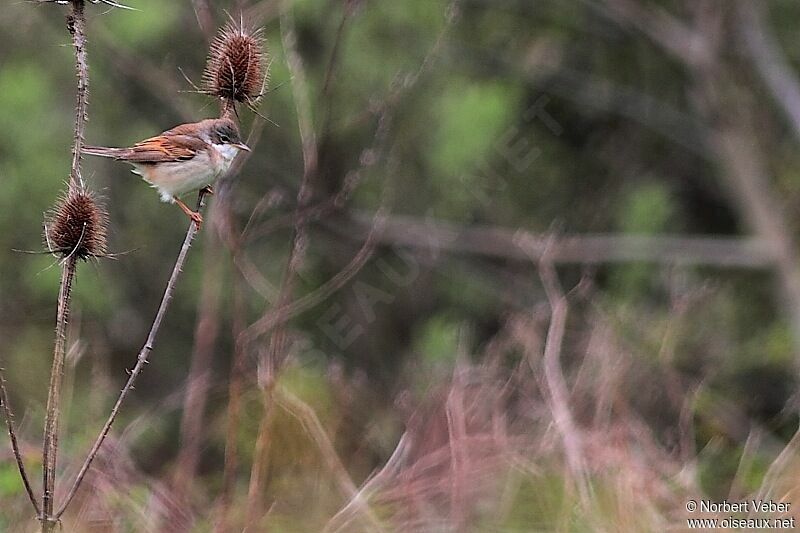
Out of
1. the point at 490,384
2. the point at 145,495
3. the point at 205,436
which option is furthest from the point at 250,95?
the point at 205,436

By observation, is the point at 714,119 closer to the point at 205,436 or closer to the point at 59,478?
the point at 205,436

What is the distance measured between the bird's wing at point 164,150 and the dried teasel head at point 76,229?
140cm

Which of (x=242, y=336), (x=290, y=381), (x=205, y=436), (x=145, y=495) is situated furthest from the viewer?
(x=290, y=381)

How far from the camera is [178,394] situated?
517 centimetres

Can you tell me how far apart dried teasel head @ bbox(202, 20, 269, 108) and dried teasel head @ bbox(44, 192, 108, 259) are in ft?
1.76

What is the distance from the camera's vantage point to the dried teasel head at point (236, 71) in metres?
3.29

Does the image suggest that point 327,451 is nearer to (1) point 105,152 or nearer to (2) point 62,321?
(1) point 105,152

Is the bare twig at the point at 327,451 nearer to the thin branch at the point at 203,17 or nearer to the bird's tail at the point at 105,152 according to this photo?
the bird's tail at the point at 105,152

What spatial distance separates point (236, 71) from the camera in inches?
129

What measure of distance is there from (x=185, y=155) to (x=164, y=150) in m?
0.21

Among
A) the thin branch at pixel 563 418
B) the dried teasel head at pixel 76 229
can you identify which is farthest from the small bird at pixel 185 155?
the thin branch at pixel 563 418

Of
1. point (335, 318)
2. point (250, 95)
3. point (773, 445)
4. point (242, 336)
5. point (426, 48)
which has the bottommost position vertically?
point (773, 445)

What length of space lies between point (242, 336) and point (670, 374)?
11.2ft

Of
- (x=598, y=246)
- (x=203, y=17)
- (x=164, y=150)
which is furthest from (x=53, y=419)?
(x=598, y=246)
